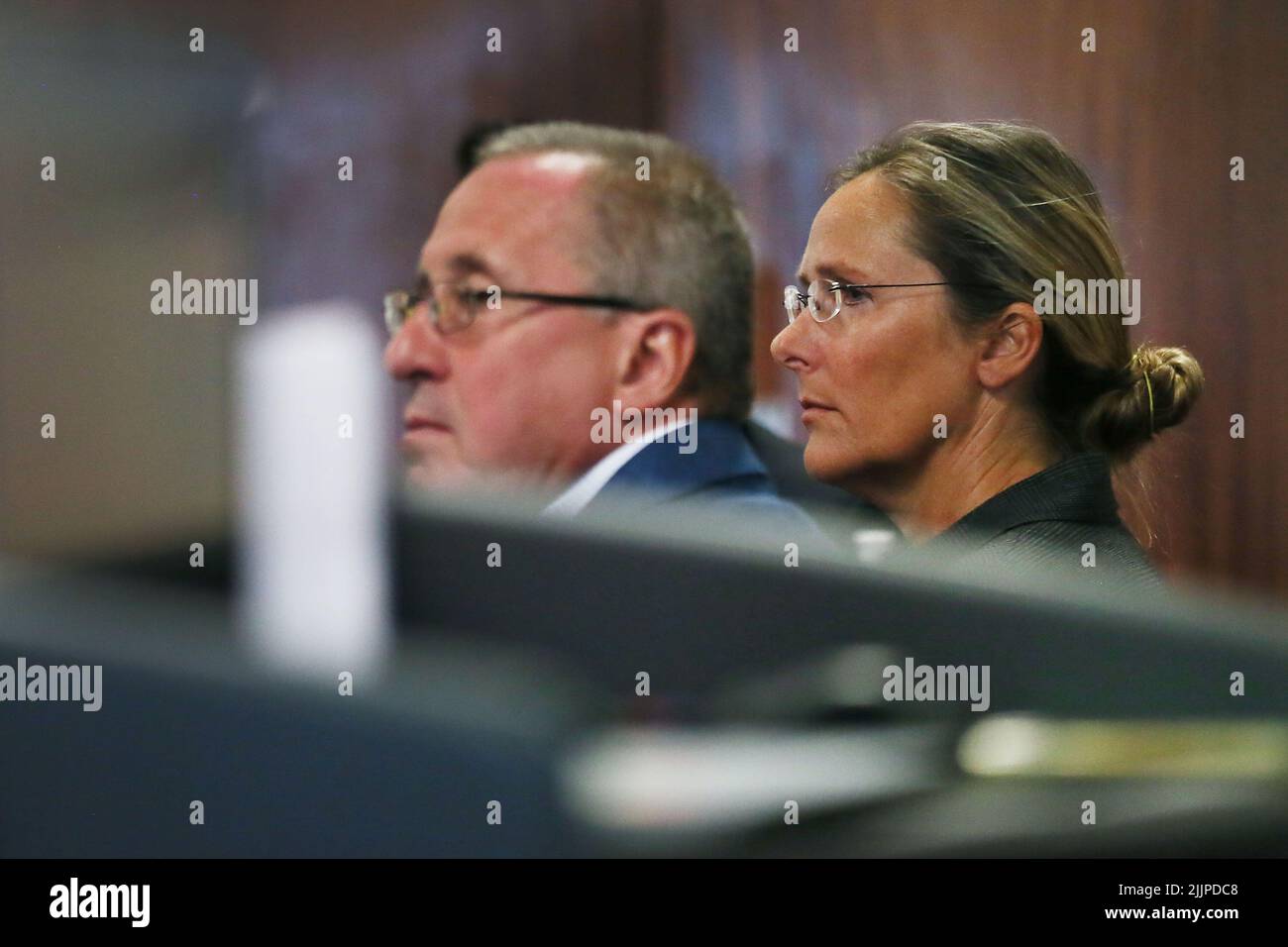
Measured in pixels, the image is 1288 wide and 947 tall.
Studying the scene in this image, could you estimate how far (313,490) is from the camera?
2068mm

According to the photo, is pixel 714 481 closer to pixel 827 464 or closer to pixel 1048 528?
pixel 827 464

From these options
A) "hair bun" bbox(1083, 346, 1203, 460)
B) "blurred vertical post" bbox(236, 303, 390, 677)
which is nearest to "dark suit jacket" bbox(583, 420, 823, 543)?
"blurred vertical post" bbox(236, 303, 390, 677)

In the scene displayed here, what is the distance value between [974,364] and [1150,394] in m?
0.27

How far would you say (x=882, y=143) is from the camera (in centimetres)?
208

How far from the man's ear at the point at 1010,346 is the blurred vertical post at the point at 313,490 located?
2.91ft

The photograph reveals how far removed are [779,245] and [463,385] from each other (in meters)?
0.51

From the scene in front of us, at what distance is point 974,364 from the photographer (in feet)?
6.68

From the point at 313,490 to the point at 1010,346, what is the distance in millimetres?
1044

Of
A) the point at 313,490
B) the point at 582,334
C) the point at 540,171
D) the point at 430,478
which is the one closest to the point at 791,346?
the point at 582,334

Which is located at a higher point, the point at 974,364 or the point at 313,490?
the point at 974,364

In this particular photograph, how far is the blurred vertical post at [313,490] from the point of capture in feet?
6.72

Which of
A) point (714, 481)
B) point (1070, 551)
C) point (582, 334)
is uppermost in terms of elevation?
point (582, 334)
